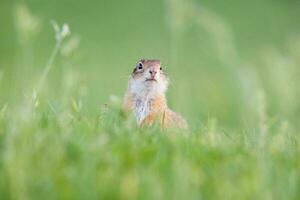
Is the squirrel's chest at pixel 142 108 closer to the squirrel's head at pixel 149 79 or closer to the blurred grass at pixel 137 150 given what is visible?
the squirrel's head at pixel 149 79

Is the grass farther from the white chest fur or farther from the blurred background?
the blurred background

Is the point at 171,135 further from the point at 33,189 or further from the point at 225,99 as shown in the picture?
the point at 225,99

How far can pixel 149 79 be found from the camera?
306 inches

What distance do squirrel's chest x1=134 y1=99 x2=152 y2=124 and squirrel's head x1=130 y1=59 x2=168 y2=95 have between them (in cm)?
17

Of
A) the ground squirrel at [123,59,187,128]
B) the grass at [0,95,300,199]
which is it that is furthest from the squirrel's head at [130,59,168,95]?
the grass at [0,95,300,199]

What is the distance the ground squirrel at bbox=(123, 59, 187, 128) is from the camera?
23.5ft

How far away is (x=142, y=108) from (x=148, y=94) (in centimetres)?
22

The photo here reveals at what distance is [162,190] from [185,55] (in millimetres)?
20984

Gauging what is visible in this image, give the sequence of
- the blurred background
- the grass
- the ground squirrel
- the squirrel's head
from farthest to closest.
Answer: the blurred background < the squirrel's head < the ground squirrel < the grass

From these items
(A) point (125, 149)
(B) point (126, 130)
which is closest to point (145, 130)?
(B) point (126, 130)

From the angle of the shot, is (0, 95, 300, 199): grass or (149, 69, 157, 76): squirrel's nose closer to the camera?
(0, 95, 300, 199): grass

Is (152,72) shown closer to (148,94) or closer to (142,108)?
(148,94)

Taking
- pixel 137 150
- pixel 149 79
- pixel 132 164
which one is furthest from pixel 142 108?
pixel 132 164

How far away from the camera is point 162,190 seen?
4.00m
